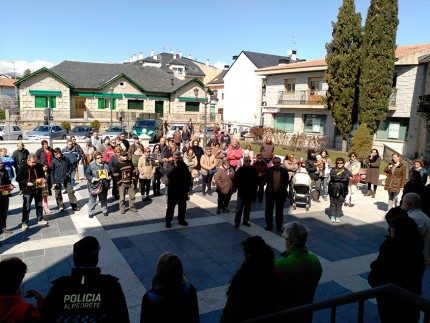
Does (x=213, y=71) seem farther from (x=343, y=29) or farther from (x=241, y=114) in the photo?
(x=343, y=29)

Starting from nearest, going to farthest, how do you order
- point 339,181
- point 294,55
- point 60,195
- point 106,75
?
point 339,181, point 60,195, point 106,75, point 294,55

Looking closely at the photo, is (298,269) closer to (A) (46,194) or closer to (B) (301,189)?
(A) (46,194)

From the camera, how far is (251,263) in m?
2.98

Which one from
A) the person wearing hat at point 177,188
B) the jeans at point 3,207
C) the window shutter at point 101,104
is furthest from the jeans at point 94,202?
the window shutter at point 101,104

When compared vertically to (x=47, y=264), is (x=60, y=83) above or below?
above

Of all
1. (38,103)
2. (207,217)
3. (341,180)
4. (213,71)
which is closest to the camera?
(341,180)

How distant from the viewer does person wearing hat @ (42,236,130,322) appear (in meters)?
2.58

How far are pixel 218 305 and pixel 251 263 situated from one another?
275 centimetres

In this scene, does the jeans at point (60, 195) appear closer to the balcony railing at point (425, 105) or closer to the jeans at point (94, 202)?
the jeans at point (94, 202)

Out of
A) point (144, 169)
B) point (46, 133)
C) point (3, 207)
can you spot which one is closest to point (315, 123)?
point (46, 133)

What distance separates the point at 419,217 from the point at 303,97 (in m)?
28.3

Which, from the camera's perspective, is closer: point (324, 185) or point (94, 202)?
point (94, 202)

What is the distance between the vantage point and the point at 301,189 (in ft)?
35.8

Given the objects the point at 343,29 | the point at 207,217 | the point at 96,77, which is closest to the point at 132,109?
the point at 96,77
